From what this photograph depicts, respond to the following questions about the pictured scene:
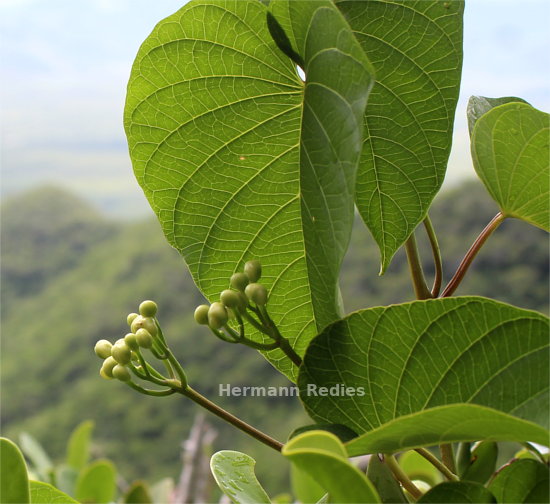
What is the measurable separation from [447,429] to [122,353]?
0.69ft

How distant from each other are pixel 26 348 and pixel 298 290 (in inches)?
401

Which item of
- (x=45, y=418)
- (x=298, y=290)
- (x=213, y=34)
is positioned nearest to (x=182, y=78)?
(x=213, y=34)

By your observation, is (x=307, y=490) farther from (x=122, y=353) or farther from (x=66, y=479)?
(x=122, y=353)

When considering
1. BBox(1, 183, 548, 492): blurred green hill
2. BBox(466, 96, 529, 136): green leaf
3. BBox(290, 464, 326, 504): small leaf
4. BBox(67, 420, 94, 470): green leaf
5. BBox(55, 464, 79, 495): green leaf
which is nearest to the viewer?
BBox(466, 96, 529, 136): green leaf

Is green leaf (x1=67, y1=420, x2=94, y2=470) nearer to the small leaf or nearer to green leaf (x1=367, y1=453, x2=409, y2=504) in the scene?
the small leaf

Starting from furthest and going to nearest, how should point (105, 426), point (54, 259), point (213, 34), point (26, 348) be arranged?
point (54, 259), point (26, 348), point (105, 426), point (213, 34)

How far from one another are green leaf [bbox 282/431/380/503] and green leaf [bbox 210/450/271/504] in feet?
0.38

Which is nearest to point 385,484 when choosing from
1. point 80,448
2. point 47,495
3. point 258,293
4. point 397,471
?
point 397,471

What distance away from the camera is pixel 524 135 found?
0.42m

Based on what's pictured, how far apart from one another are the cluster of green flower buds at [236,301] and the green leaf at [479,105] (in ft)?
0.65

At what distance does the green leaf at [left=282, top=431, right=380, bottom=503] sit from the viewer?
0.26 m

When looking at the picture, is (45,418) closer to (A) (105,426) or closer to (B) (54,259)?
(A) (105,426)

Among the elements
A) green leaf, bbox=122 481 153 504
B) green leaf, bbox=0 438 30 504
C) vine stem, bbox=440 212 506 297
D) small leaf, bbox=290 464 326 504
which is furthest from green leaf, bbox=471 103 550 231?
green leaf, bbox=122 481 153 504

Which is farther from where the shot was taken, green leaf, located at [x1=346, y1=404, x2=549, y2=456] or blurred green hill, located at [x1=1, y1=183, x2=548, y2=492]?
blurred green hill, located at [x1=1, y1=183, x2=548, y2=492]
